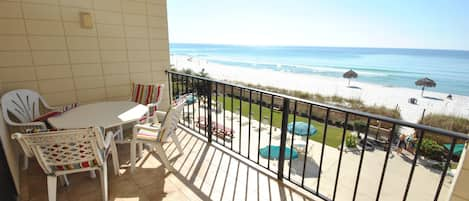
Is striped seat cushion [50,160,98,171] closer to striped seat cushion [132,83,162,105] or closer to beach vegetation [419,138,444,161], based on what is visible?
striped seat cushion [132,83,162,105]

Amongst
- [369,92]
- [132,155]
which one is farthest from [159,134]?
[369,92]

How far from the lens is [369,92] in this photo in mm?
15055

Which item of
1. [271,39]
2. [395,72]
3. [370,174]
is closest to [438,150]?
[370,174]

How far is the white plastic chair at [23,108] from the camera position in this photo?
1938 mm

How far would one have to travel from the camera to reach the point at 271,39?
3797 cm

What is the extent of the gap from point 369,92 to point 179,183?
17.1 m

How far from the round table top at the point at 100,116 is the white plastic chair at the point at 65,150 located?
430mm

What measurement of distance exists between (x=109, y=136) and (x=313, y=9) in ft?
75.5

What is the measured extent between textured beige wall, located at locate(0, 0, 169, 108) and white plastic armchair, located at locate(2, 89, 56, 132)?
0.13 metres

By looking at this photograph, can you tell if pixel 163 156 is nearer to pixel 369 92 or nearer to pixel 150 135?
pixel 150 135

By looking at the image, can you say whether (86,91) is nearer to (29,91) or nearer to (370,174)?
(29,91)

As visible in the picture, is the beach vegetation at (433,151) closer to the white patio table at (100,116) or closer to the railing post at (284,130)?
the railing post at (284,130)

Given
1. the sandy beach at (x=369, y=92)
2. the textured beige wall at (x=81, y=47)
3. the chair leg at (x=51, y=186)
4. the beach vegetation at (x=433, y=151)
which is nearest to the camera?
the chair leg at (x=51, y=186)

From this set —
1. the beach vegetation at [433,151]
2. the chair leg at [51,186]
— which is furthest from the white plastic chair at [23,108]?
the beach vegetation at [433,151]
